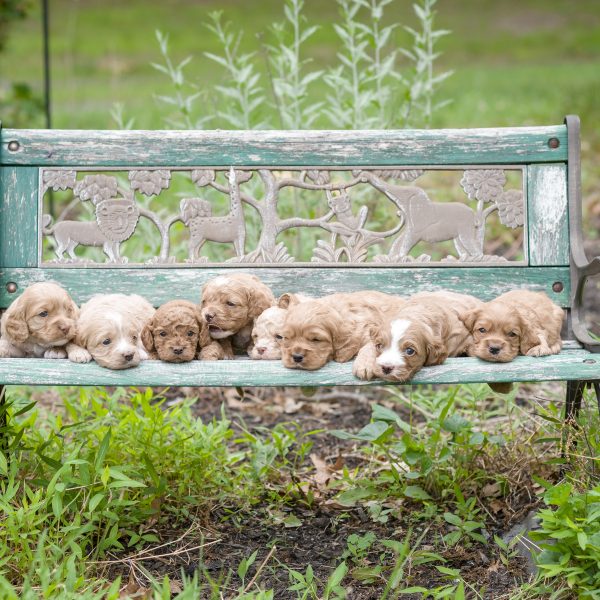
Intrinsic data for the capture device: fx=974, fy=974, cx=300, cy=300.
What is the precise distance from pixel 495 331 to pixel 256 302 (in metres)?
0.95

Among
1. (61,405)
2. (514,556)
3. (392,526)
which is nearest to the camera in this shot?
(514,556)

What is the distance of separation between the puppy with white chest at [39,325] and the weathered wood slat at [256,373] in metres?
0.17

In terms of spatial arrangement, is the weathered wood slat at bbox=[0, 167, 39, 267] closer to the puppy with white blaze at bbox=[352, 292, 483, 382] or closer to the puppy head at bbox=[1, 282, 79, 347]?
the puppy head at bbox=[1, 282, 79, 347]

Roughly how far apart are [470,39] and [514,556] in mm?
19319

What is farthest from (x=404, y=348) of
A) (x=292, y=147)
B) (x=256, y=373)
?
(x=292, y=147)

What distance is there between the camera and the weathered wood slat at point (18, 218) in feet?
14.4

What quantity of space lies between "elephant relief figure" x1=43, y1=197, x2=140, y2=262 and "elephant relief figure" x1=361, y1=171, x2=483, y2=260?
1099mm

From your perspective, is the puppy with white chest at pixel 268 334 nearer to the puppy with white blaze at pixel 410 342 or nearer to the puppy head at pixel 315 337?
the puppy head at pixel 315 337

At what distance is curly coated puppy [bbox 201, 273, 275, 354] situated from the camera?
12.6ft

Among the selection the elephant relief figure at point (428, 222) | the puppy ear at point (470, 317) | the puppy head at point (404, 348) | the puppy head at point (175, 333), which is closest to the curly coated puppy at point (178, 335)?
the puppy head at point (175, 333)

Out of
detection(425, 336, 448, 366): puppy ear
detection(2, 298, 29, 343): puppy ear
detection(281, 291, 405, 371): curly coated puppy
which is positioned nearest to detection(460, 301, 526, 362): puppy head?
detection(425, 336, 448, 366): puppy ear

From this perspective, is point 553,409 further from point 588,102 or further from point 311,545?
point 588,102

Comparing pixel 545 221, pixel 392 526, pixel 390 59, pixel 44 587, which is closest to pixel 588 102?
pixel 390 59

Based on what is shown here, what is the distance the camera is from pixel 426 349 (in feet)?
11.7
